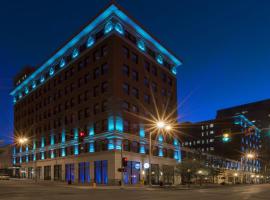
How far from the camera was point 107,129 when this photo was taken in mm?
64812

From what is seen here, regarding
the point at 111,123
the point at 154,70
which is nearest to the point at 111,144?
the point at 111,123

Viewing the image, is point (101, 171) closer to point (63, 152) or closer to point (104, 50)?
point (63, 152)

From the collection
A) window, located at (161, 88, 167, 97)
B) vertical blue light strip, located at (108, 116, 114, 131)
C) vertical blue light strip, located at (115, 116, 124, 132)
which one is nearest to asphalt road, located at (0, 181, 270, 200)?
vertical blue light strip, located at (108, 116, 114, 131)

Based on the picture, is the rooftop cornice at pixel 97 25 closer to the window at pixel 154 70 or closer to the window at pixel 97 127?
the window at pixel 154 70

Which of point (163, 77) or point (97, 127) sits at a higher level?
point (163, 77)

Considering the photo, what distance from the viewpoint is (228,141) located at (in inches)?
5797

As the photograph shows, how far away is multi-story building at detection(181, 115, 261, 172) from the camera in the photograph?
148375 millimetres

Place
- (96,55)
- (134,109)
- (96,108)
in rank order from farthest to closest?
(96,55) < (134,109) < (96,108)

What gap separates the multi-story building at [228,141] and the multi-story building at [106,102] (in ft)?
220

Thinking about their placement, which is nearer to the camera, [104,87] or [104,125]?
[104,125]

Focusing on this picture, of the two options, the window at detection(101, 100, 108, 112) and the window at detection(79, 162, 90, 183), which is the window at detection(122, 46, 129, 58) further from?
the window at detection(79, 162, 90, 183)

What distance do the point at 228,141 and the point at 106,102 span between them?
9391cm

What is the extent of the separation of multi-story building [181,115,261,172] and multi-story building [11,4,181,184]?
67.0m

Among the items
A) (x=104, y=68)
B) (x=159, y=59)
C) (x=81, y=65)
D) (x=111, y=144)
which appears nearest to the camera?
(x=111, y=144)
